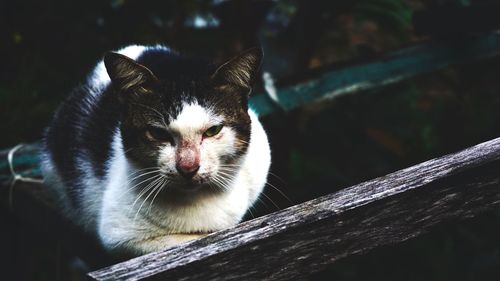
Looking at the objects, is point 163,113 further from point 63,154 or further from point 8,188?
point 8,188

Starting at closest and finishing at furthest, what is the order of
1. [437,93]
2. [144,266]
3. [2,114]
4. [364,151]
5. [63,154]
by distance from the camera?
[144,266] → [63,154] → [2,114] → [364,151] → [437,93]

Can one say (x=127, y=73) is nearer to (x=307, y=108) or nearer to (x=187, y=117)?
(x=187, y=117)

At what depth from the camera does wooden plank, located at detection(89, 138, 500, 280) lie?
1.15m

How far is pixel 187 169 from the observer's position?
160 centimetres

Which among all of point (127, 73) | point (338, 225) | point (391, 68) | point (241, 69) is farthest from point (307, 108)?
point (338, 225)

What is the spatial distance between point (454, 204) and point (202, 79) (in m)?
0.77

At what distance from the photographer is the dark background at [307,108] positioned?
2.97 m

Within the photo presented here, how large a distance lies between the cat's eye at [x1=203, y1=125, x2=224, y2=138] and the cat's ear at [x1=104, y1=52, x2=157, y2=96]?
0.67 feet

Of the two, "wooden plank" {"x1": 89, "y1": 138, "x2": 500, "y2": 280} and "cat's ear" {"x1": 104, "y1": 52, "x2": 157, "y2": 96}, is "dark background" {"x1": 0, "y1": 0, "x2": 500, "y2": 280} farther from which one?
"wooden plank" {"x1": 89, "y1": 138, "x2": 500, "y2": 280}

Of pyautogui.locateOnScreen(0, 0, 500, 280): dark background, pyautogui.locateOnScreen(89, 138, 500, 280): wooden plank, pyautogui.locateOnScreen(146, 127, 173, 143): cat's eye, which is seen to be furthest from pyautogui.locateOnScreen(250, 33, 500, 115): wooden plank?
pyautogui.locateOnScreen(89, 138, 500, 280): wooden plank

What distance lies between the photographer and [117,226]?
5.98ft

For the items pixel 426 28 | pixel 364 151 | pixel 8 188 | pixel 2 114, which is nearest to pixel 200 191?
pixel 8 188

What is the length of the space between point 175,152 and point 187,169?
7 cm

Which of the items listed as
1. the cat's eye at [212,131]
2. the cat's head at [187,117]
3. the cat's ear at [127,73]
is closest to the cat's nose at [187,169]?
the cat's head at [187,117]
